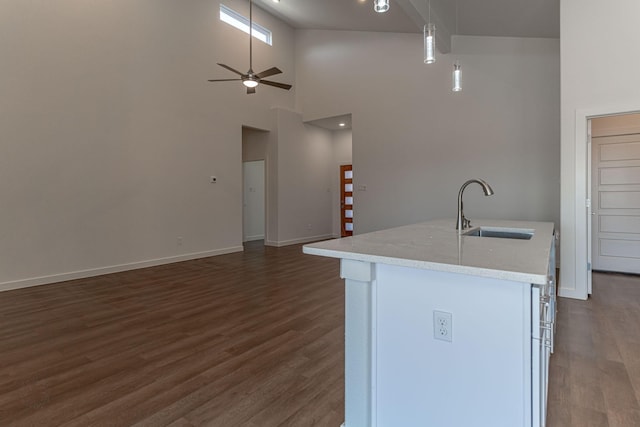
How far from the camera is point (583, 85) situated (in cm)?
361

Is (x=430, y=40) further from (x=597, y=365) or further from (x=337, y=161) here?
(x=337, y=161)

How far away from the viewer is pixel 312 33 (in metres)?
7.82

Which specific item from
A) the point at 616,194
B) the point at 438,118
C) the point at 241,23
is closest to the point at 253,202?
the point at 241,23

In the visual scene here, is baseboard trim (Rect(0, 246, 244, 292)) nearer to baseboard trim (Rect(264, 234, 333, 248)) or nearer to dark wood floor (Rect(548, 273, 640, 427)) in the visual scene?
baseboard trim (Rect(264, 234, 333, 248))

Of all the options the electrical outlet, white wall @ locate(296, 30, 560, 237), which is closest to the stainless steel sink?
the electrical outlet

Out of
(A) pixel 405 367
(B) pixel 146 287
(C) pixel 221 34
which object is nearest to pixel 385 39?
(C) pixel 221 34

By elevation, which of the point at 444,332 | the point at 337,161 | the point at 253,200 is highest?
the point at 337,161

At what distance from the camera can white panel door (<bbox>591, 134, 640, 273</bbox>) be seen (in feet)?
15.1

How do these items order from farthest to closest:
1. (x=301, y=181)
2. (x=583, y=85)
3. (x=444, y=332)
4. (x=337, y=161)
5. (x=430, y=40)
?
(x=337, y=161) → (x=301, y=181) → (x=583, y=85) → (x=430, y=40) → (x=444, y=332)

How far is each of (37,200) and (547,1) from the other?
681cm

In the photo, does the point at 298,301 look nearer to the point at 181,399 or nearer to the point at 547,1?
the point at 181,399

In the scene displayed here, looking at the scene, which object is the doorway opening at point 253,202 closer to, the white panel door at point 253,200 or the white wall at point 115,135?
the white panel door at point 253,200

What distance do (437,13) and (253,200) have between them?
5.76 meters

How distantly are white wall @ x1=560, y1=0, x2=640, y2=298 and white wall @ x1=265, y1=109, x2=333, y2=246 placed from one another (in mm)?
5170
